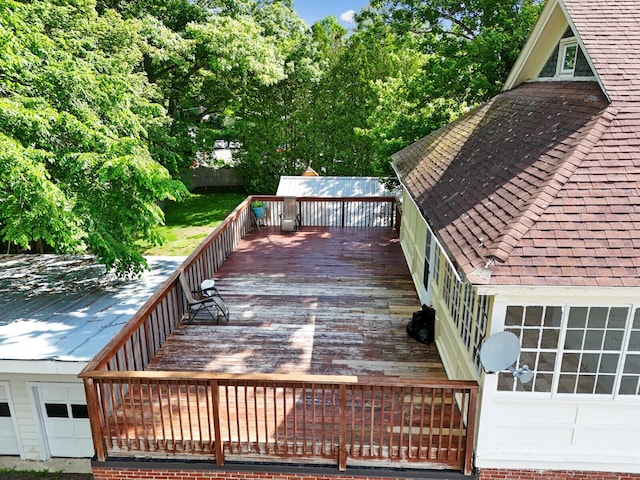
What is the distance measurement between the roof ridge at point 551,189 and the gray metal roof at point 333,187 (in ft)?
37.2

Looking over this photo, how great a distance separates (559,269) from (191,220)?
68.7ft

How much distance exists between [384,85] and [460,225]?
14.7 meters

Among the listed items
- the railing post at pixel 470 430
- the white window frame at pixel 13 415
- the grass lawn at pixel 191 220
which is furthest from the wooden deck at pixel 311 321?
the grass lawn at pixel 191 220

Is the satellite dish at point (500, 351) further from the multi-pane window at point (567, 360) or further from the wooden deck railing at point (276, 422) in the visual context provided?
the wooden deck railing at point (276, 422)

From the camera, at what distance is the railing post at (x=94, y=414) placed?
17.0ft

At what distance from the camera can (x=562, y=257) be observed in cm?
436

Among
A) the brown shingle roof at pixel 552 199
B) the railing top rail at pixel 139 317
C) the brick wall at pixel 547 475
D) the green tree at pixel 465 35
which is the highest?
the green tree at pixel 465 35

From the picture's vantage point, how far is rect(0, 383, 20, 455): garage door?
8.18 m

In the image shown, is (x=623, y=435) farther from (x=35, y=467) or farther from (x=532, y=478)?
(x=35, y=467)

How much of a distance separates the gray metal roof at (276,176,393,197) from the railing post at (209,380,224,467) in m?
12.1

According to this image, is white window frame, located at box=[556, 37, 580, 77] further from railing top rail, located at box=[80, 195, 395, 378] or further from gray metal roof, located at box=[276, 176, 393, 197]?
gray metal roof, located at box=[276, 176, 393, 197]

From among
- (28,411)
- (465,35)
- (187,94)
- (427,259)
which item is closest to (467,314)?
(427,259)

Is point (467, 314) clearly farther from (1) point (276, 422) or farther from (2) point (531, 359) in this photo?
(1) point (276, 422)

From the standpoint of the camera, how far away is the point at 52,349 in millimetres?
6996
